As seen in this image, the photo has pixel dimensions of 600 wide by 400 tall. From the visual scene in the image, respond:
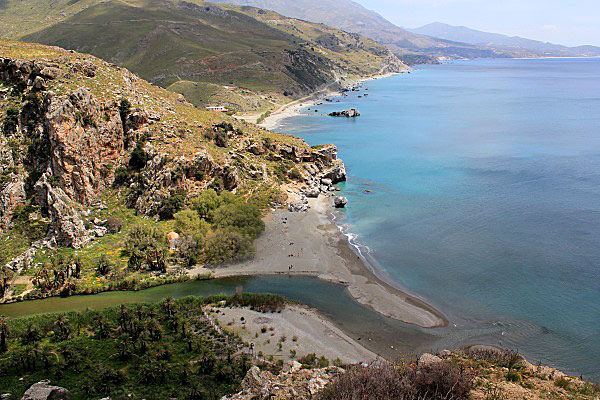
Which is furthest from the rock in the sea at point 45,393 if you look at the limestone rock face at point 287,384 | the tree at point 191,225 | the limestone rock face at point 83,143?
the limestone rock face at point 83,143

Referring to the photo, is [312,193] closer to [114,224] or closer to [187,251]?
[187,251]

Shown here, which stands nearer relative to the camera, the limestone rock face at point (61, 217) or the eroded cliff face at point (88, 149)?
the limestone rock face at point (61, 217)

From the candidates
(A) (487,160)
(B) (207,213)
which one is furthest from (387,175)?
(B) (207,213)

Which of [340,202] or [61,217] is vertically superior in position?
[61,217]

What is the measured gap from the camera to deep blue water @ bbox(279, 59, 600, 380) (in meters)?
42.2

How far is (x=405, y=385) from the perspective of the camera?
19984mm

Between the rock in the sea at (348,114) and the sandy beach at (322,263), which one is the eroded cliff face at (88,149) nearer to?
the sandy beach at (322,263)

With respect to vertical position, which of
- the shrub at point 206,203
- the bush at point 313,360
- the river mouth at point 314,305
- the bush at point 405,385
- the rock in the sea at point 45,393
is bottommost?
the river mouth at point 314,305

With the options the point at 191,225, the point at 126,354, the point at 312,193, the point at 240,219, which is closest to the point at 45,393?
the point at 126,354

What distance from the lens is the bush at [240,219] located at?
58.6 metres

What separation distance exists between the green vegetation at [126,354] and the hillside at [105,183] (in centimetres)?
958

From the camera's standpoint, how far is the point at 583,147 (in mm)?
108562

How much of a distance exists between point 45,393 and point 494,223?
6251cm

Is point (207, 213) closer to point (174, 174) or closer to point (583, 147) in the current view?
point (174, 174)
